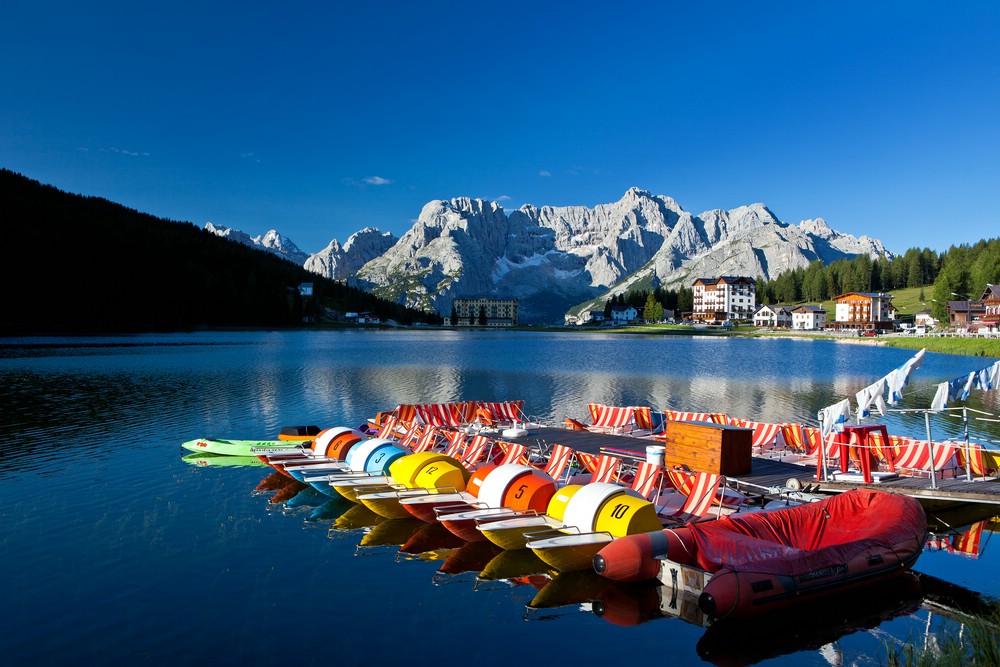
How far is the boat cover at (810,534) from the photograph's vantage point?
16.6 m

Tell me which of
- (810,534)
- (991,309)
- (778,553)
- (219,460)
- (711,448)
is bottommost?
(219,460)

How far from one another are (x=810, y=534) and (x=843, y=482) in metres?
5.93

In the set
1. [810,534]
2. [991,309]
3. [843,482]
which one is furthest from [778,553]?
[991,309]

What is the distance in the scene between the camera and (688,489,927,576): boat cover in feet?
54.3

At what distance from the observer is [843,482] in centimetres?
2375

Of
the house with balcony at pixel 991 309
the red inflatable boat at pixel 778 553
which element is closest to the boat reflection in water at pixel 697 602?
the red inflatable boat at pixel 778 553

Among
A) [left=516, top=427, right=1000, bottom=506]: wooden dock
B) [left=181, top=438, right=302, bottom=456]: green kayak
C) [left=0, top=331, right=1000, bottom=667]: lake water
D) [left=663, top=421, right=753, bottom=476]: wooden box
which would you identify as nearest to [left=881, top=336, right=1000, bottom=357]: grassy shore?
[left=0, top=331, right=1000, bottom=667]: lake water

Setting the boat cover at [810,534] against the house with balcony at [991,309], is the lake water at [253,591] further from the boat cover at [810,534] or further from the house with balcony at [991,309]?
the house with balcony at [991,309]

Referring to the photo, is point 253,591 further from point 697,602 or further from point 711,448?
point 711,448

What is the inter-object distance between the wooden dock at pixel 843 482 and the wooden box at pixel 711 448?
684mm

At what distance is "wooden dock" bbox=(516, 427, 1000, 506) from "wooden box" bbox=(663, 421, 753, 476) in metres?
0.68

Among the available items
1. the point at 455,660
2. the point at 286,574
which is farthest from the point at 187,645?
the point at 455,660

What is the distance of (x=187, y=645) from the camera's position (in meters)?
14.0

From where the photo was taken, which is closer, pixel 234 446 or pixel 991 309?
pixel 234 446
